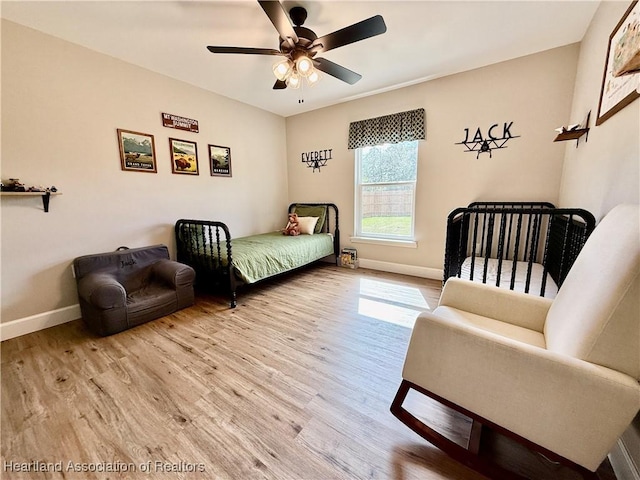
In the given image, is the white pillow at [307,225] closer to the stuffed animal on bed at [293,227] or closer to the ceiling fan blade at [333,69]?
the stuffed animal on bed at [293,227]

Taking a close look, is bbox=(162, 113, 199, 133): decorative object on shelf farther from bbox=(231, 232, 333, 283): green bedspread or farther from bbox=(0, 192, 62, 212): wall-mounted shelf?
bbox=(231, 232, 333, 283): green bedspread

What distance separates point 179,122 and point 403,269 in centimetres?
357

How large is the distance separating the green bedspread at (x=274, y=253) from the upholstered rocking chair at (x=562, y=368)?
1.94 m

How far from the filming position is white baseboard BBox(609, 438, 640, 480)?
938 millimetres

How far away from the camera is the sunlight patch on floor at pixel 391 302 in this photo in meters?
2.36

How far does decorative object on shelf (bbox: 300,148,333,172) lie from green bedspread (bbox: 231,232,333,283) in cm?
121

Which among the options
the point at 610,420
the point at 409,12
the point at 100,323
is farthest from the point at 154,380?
the point at 409,12

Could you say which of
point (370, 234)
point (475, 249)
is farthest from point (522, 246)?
point (370, 234)

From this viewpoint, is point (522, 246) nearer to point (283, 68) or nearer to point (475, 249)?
point (475, 249)

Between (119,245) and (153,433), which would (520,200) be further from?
(119,245)

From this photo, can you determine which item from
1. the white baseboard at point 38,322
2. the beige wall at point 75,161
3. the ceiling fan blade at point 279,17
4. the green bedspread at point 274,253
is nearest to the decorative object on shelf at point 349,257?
the green bedspread at point 274,253

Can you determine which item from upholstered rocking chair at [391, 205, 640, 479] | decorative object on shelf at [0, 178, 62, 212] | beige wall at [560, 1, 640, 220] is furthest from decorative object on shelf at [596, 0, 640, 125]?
decorative object on shelf at [0, 178, 62, 212]

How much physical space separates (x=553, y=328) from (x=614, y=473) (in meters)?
0.61

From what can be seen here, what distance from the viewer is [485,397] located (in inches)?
37.4
